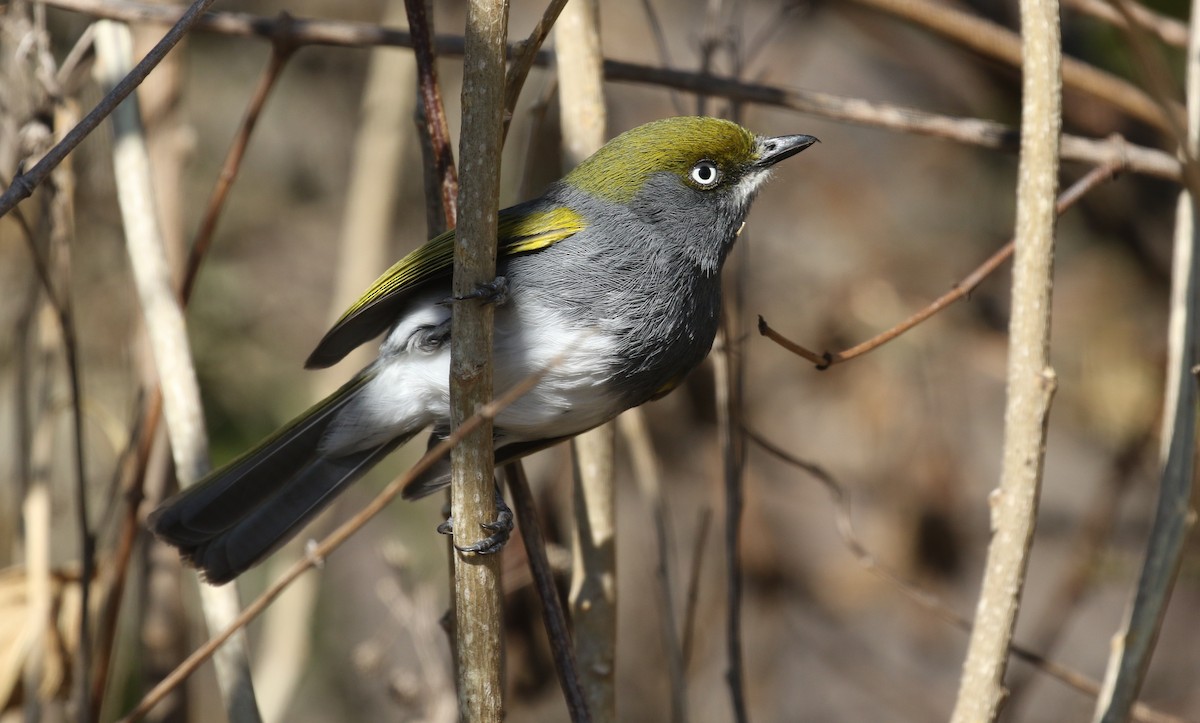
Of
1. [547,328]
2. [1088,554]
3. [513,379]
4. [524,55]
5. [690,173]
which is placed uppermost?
[524,55]

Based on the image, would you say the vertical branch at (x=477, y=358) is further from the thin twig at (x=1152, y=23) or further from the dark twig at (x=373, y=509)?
the thin twig at (x=1152, y=23)

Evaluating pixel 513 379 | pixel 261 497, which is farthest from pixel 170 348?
pixel 513 379

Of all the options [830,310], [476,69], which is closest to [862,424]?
[830,310]

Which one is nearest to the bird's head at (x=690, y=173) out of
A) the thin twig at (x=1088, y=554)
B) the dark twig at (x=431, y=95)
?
the dark twig at (x=431, y=95)

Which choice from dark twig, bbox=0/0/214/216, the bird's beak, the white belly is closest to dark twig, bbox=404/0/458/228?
the white belly

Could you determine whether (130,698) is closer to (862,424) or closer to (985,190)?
(862,424)

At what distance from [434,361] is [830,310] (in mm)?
2888

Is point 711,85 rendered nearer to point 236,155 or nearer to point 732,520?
point 732,520

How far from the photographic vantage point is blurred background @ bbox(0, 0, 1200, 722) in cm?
478

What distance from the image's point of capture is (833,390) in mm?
5188

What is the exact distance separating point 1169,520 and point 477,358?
1485mm

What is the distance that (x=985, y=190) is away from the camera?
5.32m

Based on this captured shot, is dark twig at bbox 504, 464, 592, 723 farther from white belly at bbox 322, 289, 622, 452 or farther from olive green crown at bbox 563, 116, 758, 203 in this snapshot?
olive green crown at bbox 563, 116, 758, 203

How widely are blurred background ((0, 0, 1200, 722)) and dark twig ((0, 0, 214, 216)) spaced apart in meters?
2.84
